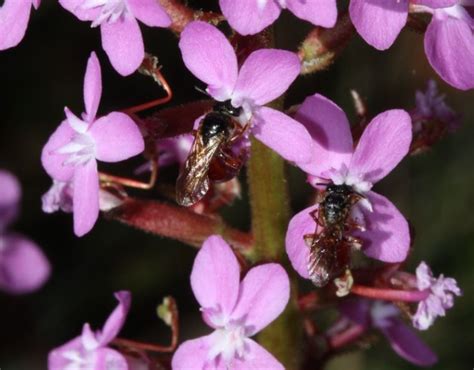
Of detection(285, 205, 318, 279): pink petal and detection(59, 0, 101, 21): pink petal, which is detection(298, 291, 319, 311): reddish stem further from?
detection(59, 0, 101, 21): pink petal

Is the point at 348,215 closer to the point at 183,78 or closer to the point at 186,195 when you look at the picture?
the point at 186,195

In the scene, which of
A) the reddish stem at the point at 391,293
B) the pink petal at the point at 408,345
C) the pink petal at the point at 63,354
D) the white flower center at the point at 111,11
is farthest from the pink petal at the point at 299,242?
the pink petal at the point at 408,345

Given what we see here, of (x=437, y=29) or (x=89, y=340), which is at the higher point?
(x=437, y=29)

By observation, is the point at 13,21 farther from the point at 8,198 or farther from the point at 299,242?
the point at 8,198

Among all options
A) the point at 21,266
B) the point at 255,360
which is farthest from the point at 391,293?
the point at 21,266

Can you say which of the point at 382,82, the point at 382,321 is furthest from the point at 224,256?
the point at 382,82

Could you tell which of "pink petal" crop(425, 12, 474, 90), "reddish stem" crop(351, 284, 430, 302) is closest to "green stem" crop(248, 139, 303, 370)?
"reddish stem" crop(351, 284, 430, 302)

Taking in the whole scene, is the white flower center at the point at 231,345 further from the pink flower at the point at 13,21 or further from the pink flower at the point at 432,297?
the pink flower at the point at 13,21
